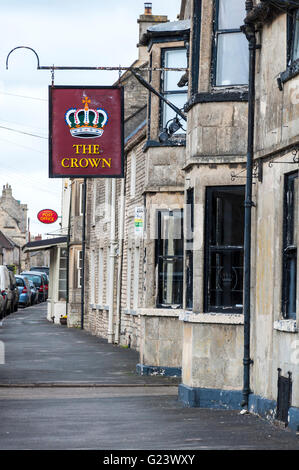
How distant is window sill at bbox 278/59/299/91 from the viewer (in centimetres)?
1320

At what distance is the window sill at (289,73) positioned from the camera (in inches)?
520

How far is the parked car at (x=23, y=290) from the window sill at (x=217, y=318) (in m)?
49.3

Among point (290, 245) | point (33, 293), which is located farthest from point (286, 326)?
point (33, 293)

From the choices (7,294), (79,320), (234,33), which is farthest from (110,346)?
(7,294)

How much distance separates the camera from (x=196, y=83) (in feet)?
53.2

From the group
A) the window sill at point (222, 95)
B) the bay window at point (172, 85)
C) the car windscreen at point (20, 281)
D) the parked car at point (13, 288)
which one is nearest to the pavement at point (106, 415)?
the window sill at point (222, 95)

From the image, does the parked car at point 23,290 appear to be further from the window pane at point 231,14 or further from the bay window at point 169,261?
the window pane at point 231,14

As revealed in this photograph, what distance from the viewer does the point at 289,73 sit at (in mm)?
13406

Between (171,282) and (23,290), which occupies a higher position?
(171,282)

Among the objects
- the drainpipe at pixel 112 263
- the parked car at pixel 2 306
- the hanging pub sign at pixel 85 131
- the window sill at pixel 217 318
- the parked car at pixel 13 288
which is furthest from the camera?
the parked car at pixel 13 288

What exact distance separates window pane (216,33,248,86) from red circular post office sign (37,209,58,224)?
46.1 m

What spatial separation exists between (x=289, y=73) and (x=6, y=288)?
3649 cm

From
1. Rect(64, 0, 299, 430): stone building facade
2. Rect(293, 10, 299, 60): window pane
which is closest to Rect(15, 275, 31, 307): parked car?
Rect(64, 0, 299, 430): stone building facade

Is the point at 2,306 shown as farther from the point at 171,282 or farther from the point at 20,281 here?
the point at 171,282
